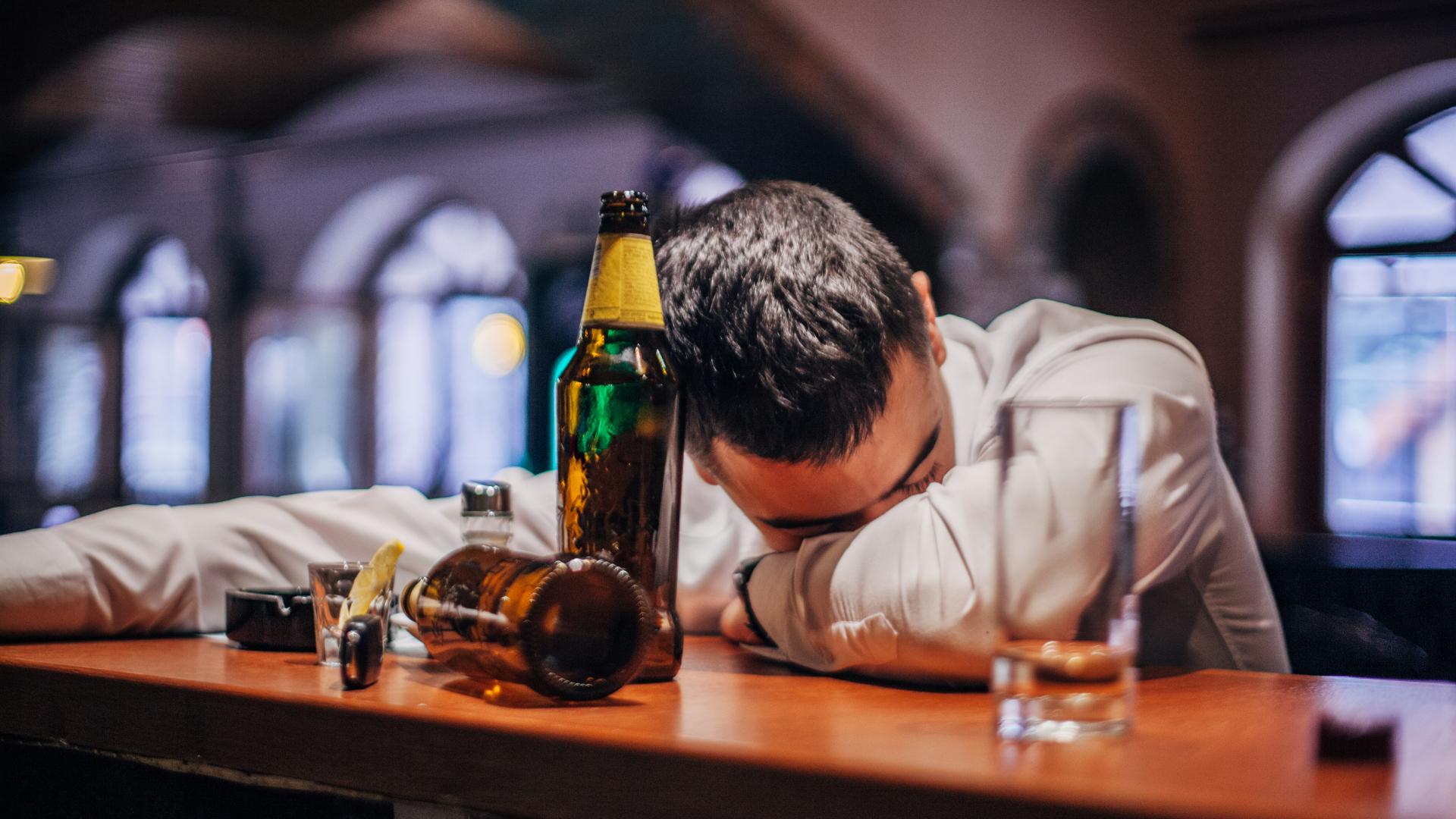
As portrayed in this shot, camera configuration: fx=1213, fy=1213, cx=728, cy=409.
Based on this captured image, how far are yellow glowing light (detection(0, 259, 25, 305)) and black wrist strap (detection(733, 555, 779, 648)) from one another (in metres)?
0.94

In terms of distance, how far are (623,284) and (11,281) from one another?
1021 mm

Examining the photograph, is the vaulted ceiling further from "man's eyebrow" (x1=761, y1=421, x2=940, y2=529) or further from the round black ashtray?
the round black ashtray

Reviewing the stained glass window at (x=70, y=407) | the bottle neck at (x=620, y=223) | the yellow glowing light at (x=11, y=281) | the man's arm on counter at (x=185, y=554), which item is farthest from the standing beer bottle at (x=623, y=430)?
the stained glass window at (x=70, y=407)

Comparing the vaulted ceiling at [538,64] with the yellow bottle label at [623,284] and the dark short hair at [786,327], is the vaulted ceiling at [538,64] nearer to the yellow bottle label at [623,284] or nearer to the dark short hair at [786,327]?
the dark short hair at [786,327]

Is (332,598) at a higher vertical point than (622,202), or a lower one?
lower

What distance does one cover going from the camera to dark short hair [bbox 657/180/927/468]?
0.92 m

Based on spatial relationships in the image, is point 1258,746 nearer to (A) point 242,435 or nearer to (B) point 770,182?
(B) point 770,182

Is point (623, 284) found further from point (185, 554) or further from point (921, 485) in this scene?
point (185, 554)

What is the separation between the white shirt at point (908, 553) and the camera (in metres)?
0.81

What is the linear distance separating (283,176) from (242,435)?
2.10 meters

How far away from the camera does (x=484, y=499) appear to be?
38.4 inches

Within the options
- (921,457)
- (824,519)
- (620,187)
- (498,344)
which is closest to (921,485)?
(921,457)

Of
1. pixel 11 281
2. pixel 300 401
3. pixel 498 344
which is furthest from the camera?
pixel 300 401

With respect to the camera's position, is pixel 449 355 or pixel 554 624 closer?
pixel 554 624
